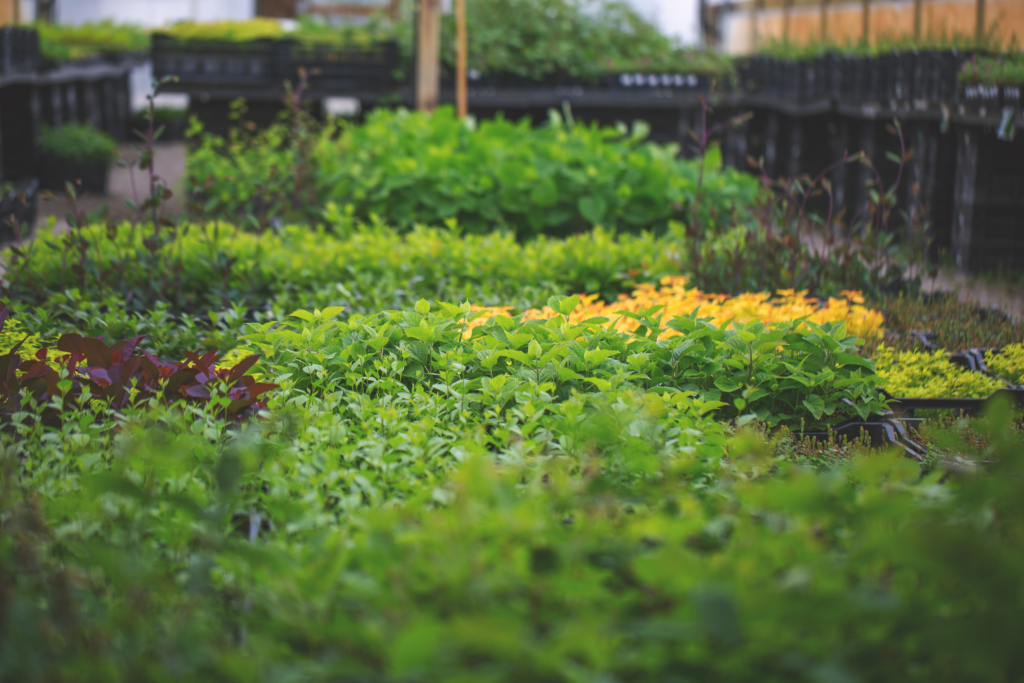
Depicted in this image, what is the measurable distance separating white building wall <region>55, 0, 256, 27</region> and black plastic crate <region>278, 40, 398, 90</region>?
10.8m

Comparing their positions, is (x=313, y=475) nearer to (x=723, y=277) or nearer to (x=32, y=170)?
(x=723, y=277)

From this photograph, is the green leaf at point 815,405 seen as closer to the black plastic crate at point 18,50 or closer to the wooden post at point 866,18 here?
the wooden post at point 866,18

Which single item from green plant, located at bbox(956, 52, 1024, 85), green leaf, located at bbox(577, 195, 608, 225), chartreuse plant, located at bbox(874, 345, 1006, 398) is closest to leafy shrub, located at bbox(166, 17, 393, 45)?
green leaf, located at bbox(577, 195, 608, 225)

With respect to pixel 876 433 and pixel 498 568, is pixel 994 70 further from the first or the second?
pixel 498 568

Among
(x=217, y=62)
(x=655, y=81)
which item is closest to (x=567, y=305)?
(x=217, y=62)

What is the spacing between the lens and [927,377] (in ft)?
10.6

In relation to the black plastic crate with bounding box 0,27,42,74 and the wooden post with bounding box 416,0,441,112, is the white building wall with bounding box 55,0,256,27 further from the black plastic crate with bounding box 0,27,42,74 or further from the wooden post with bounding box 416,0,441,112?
the wooden post with bounding box 416,0,441,112

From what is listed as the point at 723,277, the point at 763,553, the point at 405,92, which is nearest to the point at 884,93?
the point at 723,277

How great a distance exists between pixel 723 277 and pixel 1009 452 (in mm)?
3124

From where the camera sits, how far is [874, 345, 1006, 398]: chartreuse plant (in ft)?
10.2

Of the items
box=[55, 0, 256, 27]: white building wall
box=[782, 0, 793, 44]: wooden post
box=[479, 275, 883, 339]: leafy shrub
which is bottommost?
box=[479, 275, 883, 339]: leafy shrub

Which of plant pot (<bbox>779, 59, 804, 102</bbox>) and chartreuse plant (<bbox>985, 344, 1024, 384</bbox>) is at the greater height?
plant pot (<bbox>779, 59, 804, 102</bbox>)

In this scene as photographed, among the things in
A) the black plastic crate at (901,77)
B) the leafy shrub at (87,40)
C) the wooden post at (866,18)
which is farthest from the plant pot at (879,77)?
the leafy shrub at (87,40)

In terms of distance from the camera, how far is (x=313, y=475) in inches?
74.6
